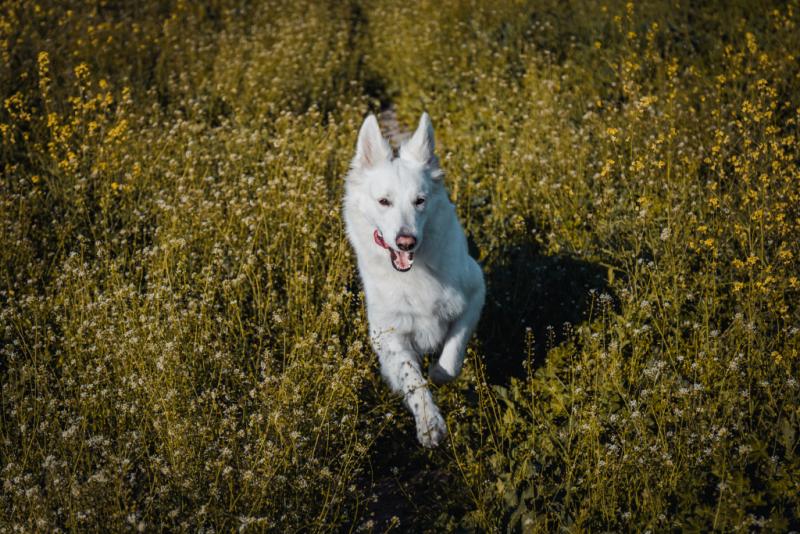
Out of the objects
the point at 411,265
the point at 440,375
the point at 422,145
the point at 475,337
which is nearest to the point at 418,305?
the point at 411,265

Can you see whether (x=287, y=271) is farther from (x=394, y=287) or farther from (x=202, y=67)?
(x=202, y=67)

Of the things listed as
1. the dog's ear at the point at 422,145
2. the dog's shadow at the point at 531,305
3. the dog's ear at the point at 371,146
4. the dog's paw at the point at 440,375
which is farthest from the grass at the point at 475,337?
the dog's ear at the point at 422,145

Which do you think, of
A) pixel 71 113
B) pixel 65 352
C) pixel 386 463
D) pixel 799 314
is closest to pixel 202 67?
pixel 71 113

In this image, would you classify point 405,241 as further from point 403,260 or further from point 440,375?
point 440,375

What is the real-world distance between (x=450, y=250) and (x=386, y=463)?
1300 millimetres

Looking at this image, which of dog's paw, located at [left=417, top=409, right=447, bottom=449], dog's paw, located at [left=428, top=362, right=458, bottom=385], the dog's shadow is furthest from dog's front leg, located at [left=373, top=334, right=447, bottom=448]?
the dog's shadow

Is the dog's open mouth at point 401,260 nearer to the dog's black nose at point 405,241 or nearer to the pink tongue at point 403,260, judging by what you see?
the pink tongue at point 403,260

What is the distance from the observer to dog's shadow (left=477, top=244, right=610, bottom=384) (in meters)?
4.62

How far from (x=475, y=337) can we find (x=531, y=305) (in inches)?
18.2

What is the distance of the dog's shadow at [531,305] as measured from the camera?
4.62 metres

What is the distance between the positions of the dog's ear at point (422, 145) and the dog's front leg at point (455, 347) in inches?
35.4

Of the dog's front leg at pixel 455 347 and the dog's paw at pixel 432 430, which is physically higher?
the dog's front leg at pixel 455 347

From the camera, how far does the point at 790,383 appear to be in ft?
9.92

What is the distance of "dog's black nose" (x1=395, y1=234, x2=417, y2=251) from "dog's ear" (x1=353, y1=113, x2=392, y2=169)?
0.68 metres
